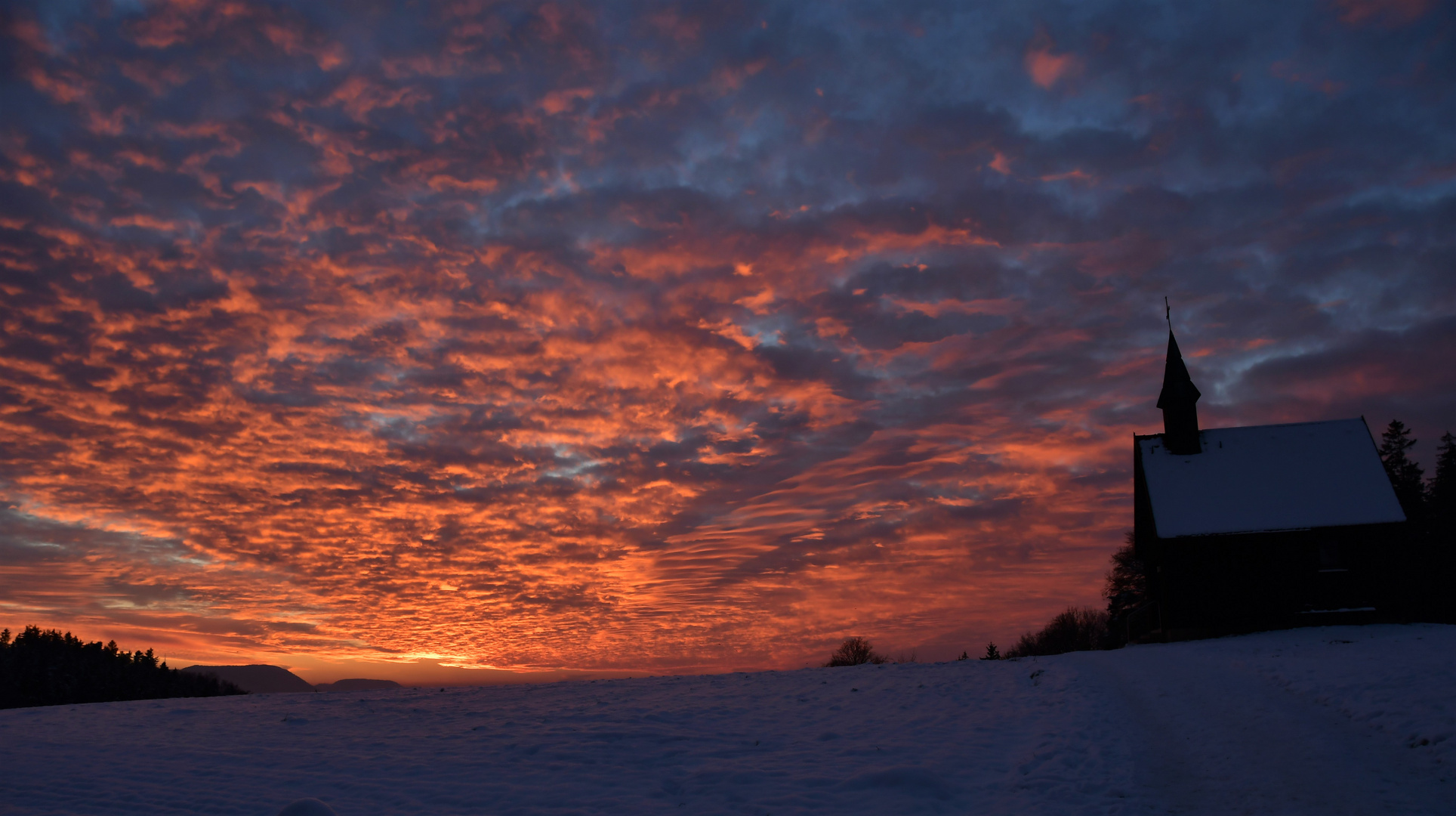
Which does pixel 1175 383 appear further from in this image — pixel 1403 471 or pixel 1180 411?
pixel 1403 471

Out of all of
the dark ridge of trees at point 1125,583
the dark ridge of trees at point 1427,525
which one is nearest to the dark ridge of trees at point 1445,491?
the dark ridge of trees at point 1427,525

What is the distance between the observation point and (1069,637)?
42656 millimetres

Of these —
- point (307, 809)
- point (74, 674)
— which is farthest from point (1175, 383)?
point (74, 674)

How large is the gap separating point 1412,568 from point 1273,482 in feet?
68.7

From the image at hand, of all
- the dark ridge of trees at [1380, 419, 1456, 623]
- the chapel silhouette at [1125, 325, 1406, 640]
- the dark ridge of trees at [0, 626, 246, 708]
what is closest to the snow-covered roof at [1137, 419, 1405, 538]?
the chapel silhouette at [1125, 325, 1406, 640]

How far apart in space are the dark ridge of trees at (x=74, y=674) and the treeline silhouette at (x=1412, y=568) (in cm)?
4539

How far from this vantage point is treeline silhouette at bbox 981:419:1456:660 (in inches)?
1598

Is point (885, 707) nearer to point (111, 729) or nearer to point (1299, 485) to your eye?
point (111, 729)

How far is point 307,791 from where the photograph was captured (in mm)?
12555

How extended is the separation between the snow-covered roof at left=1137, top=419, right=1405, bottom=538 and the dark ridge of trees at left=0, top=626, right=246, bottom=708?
47.0 m

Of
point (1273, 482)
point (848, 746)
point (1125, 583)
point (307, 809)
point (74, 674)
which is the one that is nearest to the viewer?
point (307, 809)

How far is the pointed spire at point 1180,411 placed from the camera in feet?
117

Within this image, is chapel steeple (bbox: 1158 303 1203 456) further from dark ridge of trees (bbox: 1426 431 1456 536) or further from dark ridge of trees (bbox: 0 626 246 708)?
dark ridge of trees (bbox: 0 626 246 708)

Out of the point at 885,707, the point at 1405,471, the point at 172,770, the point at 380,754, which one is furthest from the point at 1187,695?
the point at 1405,471
